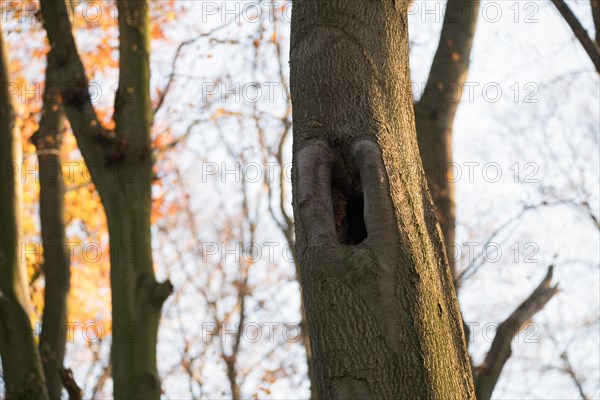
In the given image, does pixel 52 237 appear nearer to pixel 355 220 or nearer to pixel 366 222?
pixel 355 220

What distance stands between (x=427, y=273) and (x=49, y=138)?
657 cm

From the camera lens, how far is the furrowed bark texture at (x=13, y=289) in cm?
635

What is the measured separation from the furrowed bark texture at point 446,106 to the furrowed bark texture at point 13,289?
11.7 ft

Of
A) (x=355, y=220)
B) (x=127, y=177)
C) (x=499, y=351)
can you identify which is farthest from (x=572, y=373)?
(x=355, y=220)

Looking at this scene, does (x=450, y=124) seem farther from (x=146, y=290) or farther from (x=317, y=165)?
(x=317, y=165)

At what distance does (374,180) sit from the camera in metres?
2.84

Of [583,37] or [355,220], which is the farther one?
[583,37]

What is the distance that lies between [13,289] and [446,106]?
401 centimetres

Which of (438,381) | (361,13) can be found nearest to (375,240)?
(438,381)

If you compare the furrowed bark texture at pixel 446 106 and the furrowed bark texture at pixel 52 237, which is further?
the furrowed bark texture at pixel 52 237

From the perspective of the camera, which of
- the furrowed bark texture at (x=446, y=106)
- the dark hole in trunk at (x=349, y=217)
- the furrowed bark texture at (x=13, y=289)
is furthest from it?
the furrowed bark texture at (x=13, y=289)

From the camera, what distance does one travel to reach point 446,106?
6.29 metres

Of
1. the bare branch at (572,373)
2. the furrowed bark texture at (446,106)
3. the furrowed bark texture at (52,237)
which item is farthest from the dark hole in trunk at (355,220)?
the bare branch at (572,373)

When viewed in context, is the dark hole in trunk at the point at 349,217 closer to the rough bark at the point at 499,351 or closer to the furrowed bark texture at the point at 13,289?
the rough bark at the point at 499,351
